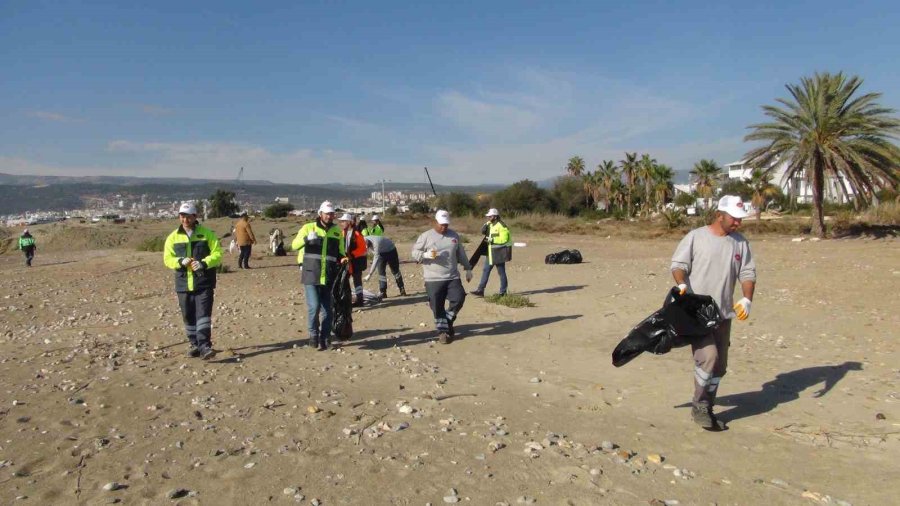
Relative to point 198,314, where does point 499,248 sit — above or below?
above

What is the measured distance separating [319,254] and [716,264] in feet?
16.5

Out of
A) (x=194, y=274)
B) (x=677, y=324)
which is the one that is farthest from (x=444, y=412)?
(x=194, y=274)

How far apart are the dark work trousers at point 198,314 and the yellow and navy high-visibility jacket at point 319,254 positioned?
1.25 meters

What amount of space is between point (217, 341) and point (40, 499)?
534cm

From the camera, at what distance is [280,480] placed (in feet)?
15.4

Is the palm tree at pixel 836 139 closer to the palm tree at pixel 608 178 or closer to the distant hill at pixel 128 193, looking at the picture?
the palm tree at pixel 608 178

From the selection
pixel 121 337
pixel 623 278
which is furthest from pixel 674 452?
pixel 623 278

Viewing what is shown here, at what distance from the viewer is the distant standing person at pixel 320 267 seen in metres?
8.96

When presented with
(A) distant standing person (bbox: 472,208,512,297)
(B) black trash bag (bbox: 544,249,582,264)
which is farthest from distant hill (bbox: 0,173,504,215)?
(A) distant standing person (bbox: 472,208,512,297)

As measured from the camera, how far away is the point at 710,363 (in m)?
5.89

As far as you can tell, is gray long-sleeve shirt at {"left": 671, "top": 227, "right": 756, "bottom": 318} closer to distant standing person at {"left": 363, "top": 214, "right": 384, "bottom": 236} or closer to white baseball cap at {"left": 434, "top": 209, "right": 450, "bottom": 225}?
white baseball cap at {"left": 434, "top": 209, "right": 450, "bottom": 225}

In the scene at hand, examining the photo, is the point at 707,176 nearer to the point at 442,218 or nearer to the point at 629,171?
the point at 629,171

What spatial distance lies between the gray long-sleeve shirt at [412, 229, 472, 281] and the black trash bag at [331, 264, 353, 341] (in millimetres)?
1011

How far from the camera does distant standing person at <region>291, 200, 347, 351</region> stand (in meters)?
8.96
